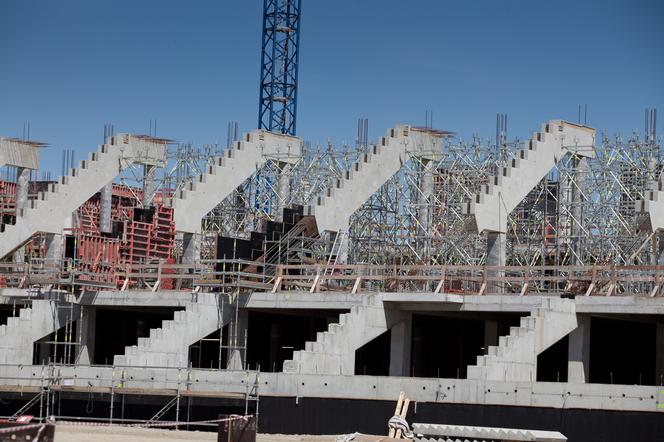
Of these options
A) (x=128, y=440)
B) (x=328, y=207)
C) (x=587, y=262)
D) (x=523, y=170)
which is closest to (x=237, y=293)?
(x=328, y=207)

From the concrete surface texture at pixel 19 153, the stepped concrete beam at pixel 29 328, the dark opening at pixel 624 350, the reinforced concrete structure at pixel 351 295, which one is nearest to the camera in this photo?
the reinforced concrete structure at pixel 351 295

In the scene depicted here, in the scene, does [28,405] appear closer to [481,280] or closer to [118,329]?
[481,280]

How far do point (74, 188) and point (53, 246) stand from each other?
2.21 m

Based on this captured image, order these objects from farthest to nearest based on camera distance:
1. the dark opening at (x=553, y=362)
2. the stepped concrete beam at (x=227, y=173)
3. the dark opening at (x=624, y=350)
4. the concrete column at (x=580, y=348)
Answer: the stepped concrete beam at (x=227, y=173) → the dark opening at (x=553, y=362) → the dark opening at (x=624, y=350) → the concrete column at (x=580, y=348)

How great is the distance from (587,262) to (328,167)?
12376mm

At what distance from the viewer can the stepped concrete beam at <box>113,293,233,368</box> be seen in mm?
39234

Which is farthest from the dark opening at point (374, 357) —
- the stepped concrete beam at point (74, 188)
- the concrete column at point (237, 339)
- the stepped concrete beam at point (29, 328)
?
the stepped concrete beam at point (74, 188)

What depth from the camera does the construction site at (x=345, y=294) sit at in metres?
33.9

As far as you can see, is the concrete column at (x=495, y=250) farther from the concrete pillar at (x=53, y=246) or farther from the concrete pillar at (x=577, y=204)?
the concrete pillar at (x=53, y=246)

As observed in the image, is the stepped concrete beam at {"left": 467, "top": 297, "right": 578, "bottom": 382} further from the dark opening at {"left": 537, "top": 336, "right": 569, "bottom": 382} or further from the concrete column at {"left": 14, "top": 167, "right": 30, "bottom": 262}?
the concrete column at {"left": 14, "top": 167, "right": 30, "bottom": 262}

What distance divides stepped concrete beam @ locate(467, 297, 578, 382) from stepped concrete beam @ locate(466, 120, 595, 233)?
21.5 ft

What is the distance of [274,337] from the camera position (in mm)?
47969

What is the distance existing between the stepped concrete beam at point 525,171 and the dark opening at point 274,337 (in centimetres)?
780

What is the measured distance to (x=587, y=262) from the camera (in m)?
55.0
